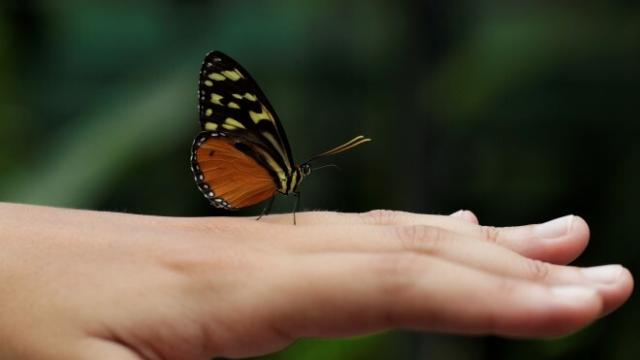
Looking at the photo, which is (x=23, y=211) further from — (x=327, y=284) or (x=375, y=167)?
(x=375, y=167)

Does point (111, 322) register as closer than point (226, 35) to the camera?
Yes

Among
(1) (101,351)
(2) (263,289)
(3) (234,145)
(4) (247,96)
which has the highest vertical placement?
(4) (247,96)

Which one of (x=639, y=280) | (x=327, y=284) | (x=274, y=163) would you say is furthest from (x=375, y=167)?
(x=327, y=284)

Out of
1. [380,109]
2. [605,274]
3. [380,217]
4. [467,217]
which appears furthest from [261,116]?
[380,109]

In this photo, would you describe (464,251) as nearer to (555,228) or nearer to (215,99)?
(555,228)

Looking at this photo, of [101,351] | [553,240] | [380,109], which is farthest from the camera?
[380,109]

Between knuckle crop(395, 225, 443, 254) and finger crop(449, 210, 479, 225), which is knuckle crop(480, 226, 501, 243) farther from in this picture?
knuckle crop(395, 225, 443, 254)
